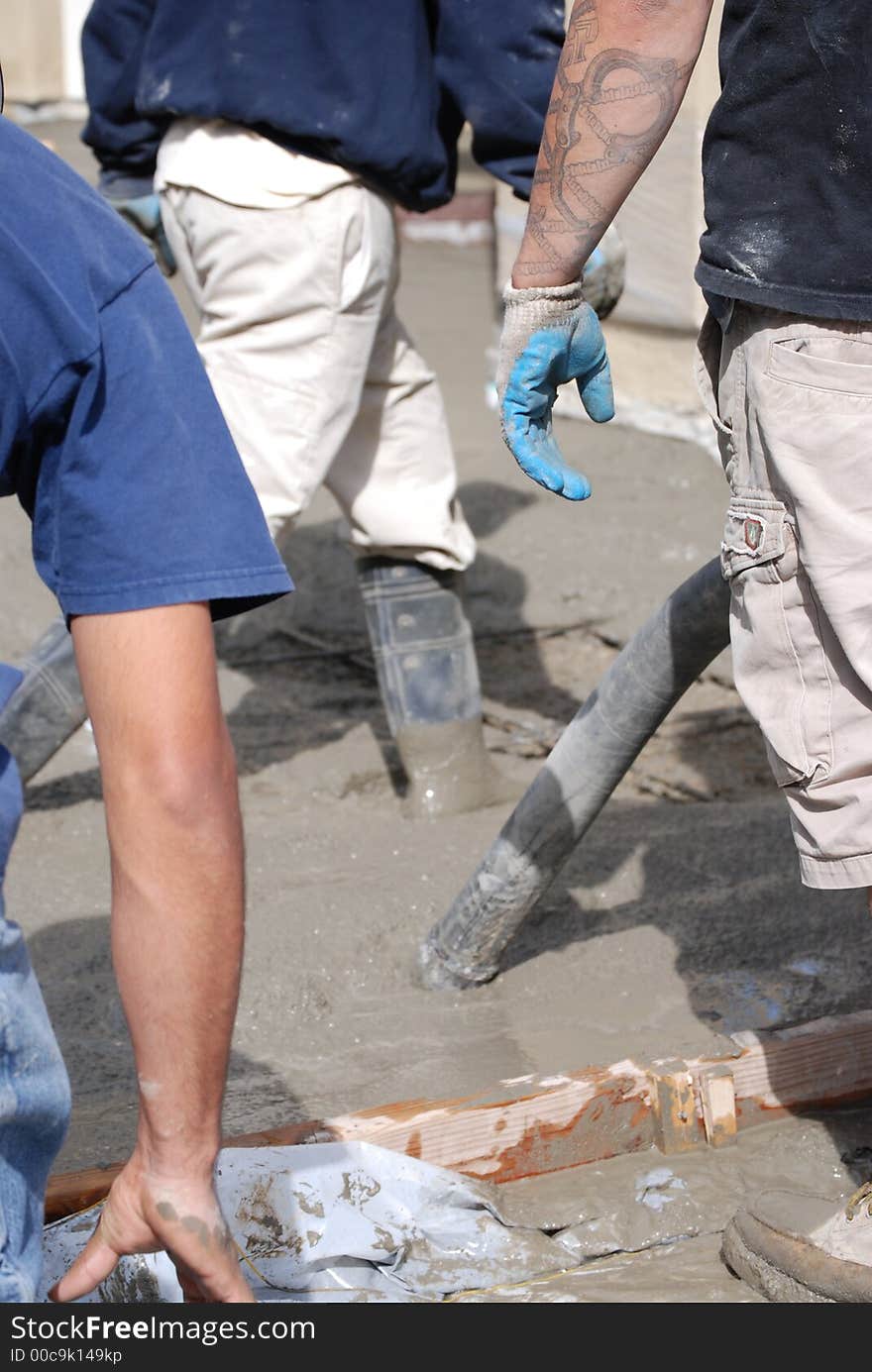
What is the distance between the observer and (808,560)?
1970 millimetres

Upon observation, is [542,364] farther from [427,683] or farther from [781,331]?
[427,683]

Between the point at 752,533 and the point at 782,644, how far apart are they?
0.15 meters

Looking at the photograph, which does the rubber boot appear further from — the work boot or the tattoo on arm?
the work boot

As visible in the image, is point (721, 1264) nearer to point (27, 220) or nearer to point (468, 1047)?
Answer: point (468, 1047)

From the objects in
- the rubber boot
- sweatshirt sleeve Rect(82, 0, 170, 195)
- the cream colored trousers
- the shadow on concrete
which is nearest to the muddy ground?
the shadow on concrete

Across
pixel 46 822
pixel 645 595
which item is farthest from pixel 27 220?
pixel 645 595

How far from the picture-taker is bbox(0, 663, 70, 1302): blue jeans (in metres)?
1.47

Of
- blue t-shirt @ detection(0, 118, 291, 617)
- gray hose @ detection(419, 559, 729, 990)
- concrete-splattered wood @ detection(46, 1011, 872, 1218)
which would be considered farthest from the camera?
gray hose @ detection(419, 559, 729, 990)

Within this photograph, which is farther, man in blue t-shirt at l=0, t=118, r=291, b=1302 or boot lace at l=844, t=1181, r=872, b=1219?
boot lace at l=844, t=1181, r=872, b=1219

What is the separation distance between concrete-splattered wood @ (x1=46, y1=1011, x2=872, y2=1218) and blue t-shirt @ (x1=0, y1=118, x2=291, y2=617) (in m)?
1.10

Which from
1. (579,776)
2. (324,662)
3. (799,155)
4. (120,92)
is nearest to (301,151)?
(120,92)

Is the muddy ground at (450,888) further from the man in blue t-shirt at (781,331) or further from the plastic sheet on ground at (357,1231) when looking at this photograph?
the man in blue t-shirt at (781,331)

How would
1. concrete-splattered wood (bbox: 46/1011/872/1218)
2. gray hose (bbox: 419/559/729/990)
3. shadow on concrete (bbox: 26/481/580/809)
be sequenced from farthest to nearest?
1. shadow on concrete (bbox: 26/481/580/809)
2. gray hose (bbox: 419/559/729/990)
3. concrete-splattered wood (bbox: 46/1011/872/1218)

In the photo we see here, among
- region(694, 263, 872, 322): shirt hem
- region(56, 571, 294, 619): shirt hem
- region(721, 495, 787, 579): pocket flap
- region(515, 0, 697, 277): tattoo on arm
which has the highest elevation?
region(515, 0, 697, 277): tattoo on arm
